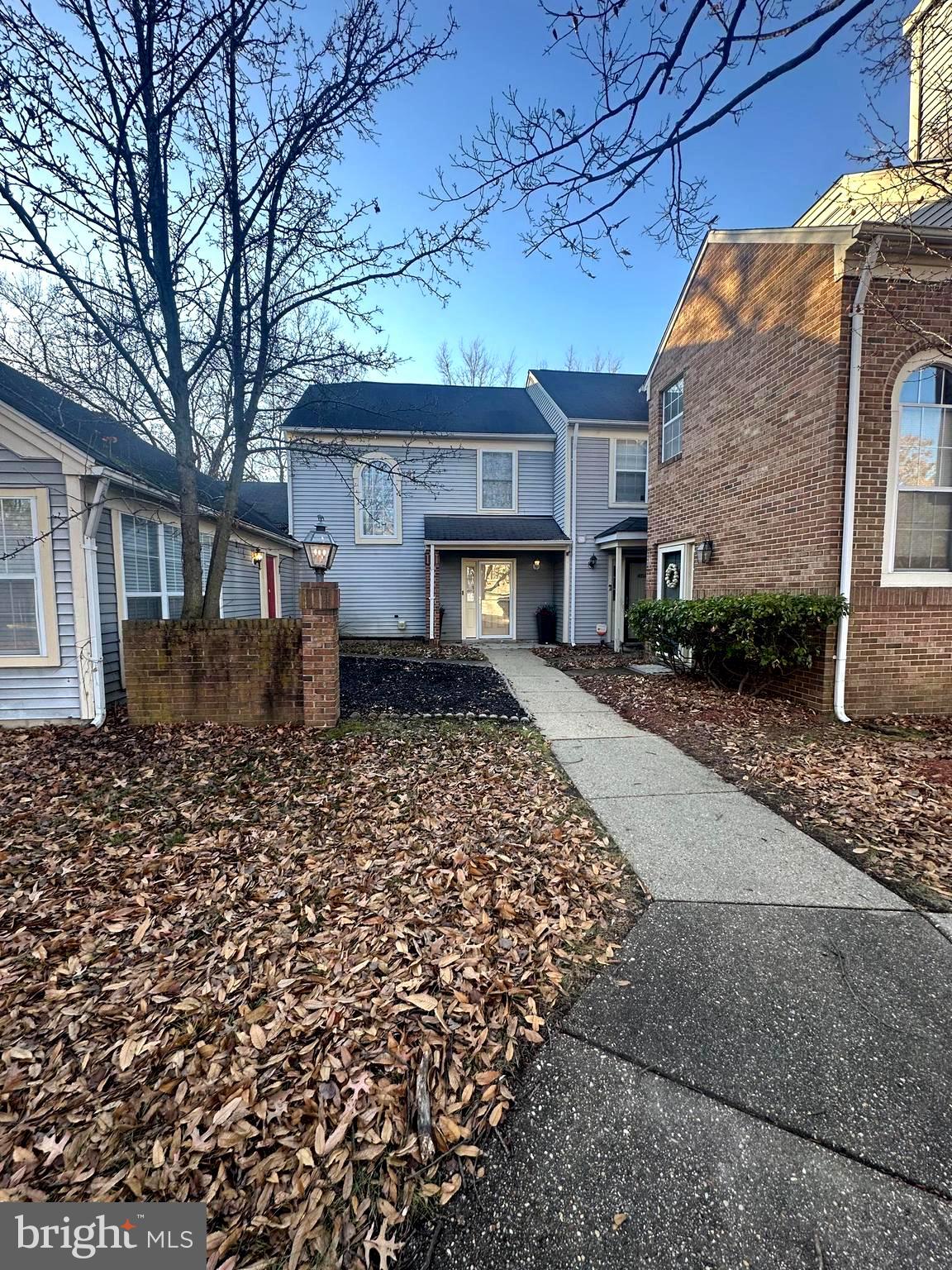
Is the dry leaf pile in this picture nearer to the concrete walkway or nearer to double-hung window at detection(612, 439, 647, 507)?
the concrete walkway

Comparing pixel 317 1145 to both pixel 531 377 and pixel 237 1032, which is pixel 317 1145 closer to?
pixel 237 1032

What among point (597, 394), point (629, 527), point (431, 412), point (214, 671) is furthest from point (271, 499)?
point (214, 671)

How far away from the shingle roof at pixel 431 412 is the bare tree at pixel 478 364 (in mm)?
8393

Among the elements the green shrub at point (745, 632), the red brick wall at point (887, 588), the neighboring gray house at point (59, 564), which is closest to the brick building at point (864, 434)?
the red brick wall at point (887, 588)

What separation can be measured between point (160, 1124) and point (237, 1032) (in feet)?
1.10

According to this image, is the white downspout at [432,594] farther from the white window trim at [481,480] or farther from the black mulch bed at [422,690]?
the black mulch bed at [422,690]

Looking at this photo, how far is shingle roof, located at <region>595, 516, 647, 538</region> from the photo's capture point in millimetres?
12523

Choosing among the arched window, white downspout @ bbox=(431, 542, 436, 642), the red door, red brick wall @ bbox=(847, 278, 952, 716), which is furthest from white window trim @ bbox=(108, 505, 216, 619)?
the arched window

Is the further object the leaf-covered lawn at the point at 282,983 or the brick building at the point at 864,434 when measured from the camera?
the brick building at the point at 864,434

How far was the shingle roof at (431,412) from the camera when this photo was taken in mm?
13320

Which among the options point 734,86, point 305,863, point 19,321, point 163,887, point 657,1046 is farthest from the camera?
point 19,321

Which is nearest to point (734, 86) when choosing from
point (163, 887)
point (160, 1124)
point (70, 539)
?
point (160, 1124)

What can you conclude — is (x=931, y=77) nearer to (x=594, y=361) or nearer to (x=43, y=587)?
(x=43, y=587)

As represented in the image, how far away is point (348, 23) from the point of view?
545cm
